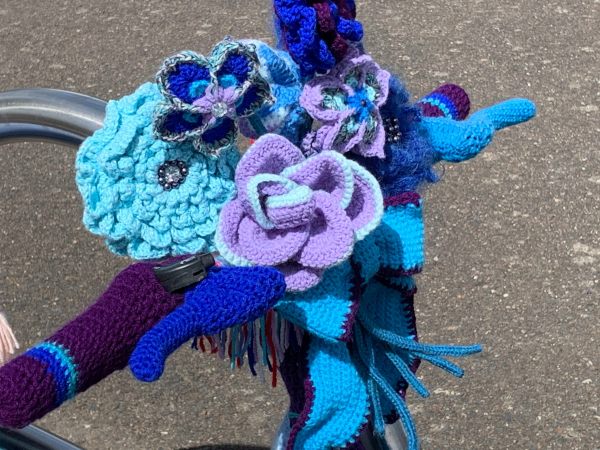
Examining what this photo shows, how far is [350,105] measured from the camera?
75 centimetres

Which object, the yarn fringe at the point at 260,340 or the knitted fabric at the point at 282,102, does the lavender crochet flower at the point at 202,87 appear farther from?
the yarn fringe at the point at 260,340

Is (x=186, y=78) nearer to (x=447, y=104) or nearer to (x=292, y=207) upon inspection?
(x=292, y=207)

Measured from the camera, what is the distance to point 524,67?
9.11ft

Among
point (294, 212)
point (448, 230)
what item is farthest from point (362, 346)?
point (448, 230)

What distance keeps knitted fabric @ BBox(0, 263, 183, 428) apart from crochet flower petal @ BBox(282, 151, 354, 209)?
0.43 feet

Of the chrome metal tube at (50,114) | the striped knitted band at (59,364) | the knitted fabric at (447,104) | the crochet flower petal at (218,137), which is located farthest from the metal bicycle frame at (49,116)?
the knitted fabric at (447,104)

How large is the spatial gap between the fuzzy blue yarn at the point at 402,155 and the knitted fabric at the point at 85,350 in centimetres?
24

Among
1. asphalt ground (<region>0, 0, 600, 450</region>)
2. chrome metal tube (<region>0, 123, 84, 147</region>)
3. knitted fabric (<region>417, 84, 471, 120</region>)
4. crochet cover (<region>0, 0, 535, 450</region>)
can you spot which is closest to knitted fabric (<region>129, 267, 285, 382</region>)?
crochet cover (<region>0, 0, 535, 450</region>)

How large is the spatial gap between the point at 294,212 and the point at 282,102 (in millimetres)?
102

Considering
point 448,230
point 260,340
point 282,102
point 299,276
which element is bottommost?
point 448,230

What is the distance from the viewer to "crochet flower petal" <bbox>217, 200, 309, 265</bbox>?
683 mm

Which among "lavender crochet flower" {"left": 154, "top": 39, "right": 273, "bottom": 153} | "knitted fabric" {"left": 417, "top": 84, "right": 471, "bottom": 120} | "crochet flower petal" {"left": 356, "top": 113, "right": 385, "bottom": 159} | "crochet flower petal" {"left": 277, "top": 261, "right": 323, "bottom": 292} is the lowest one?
"crochet flower petal" {"left": 277, "top": 261, "right": 323, "bottom": 292}

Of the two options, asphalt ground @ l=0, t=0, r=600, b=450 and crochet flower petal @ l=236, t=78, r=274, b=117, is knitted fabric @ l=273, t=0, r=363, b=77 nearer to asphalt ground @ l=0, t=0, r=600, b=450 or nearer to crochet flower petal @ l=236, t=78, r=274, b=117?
crochet flower petal @ l=236, t=78, r=274, b=117

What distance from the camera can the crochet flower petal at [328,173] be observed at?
690 millimetres
